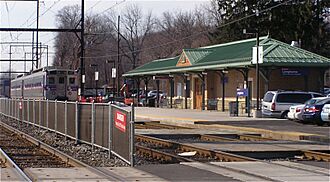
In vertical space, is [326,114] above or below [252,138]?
above

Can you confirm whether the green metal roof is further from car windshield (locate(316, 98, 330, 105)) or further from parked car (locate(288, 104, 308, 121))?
car windshield (locate(316, 98, 330, 105))

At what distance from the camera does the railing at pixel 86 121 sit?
15.0 metres

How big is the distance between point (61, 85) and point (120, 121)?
37.7 metres

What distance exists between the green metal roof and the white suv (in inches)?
159

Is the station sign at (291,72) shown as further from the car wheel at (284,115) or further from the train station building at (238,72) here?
the car wheel at (284,115)

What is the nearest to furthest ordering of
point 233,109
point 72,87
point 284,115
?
point 284,115 < point 233,109 < point 72,87

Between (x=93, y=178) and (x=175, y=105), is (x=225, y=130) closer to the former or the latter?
(x=93, y=178)

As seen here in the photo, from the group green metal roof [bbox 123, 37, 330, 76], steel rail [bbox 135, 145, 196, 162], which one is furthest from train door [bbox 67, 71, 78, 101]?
steel rail [bbox 135, 145, 196, 162]

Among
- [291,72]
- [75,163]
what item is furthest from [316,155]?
[291,72]

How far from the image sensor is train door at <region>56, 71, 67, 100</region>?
5181 cm

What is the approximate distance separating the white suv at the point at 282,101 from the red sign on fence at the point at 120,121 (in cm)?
2327

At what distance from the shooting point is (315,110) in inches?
1273

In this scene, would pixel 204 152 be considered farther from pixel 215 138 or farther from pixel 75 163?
pixel 215 138

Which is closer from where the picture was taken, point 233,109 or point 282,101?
point 282,101
